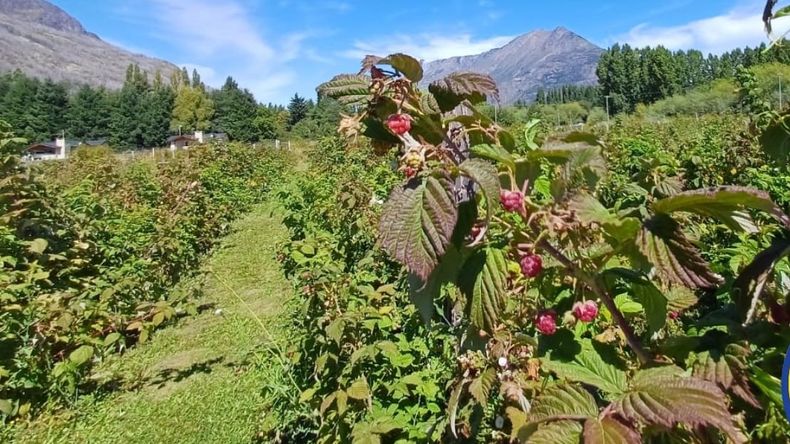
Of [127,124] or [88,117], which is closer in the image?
[127,124]

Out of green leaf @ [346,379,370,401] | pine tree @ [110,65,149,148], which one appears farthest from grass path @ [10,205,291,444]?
pine tree @ [110,65,149,148]

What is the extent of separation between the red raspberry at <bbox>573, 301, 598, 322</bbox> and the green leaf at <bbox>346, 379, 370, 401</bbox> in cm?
149

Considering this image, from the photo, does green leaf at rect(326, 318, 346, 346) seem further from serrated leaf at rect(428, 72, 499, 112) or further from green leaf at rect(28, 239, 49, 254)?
green leaf at rect(28, 239, 49, 254)

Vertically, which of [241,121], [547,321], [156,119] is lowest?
[547,321]

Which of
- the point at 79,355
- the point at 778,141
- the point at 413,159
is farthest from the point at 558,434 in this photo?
the point at 79,355

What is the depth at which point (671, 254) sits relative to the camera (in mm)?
665

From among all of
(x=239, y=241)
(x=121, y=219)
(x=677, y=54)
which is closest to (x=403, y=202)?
(x=121, y=219)

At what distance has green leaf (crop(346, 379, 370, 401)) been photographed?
2.12 m

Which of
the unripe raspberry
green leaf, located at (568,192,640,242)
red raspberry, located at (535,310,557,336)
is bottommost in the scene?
red raspberry, located at (535,310,557,336)

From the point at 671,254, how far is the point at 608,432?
0.21 metres

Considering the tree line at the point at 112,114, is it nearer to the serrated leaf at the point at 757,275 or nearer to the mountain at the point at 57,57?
the serrated leaf at the point at 757,275

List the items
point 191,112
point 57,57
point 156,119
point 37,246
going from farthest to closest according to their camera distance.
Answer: point 57,57
point 191,112
point 156,119
point 37,246

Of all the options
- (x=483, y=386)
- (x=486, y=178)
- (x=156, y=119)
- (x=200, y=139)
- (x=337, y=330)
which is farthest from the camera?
(x=156, y=119)

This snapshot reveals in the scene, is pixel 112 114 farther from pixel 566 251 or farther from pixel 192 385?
pixel 566 251
